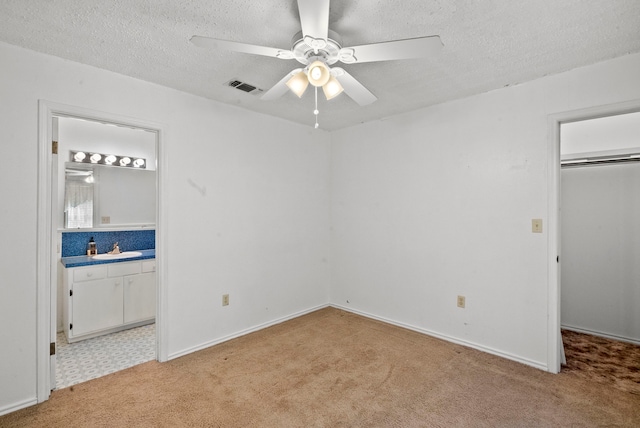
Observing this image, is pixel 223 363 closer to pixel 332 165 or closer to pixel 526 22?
pixel 332 165

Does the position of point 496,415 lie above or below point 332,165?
below

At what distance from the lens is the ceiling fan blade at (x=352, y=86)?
6.09ft

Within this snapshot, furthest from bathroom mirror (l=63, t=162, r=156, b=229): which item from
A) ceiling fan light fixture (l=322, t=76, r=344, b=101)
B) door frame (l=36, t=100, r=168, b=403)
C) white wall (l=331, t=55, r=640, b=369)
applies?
ceiling fan light fixture (l=322, t=76, r=344, b=101)

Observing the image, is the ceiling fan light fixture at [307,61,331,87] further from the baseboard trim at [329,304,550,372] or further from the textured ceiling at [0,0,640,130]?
the baseboard trim at [329,304,550,372]

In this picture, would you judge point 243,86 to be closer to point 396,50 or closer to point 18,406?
point 396,50

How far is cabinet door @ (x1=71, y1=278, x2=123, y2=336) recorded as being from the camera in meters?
3.14

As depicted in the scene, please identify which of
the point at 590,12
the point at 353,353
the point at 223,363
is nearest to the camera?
the point at 590,12

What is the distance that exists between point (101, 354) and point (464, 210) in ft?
11.7

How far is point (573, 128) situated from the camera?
3.32 meters

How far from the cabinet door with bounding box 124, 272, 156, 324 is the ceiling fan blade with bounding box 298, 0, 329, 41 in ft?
10.4

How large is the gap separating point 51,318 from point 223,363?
1260mm

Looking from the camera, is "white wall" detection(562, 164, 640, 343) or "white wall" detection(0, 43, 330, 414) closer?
"white wall" detection(0, 43, 330, 414)

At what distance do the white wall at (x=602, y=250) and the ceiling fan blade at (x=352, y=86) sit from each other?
270cm

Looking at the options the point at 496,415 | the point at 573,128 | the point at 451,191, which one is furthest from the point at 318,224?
the point at 573,128
